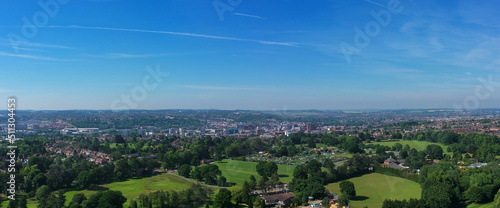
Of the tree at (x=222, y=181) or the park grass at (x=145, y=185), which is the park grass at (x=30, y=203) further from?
the tree at (x=222, y=181)

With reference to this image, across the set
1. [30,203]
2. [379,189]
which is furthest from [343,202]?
[30,203]

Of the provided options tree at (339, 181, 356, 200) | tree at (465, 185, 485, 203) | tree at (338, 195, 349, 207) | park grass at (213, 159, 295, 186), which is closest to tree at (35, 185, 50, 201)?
park grass at (213, 159, 295, 186)

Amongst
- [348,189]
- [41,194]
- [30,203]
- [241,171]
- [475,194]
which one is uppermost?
[475,194]

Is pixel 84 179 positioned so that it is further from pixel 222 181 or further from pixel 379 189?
pixel 379 189

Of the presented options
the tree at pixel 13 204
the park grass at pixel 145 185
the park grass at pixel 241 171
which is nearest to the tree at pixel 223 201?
the park grass at pixel 145 185

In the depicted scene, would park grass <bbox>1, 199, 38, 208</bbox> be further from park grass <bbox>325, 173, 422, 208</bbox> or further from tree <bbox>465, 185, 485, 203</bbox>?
tree <bbox>465, 185, 485, 203</bbox>

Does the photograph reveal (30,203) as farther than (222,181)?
No
